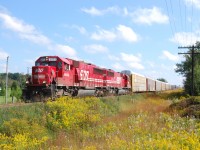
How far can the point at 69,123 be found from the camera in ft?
47.2

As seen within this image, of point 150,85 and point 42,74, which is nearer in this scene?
point 42,74

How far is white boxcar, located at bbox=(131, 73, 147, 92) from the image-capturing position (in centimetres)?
5647

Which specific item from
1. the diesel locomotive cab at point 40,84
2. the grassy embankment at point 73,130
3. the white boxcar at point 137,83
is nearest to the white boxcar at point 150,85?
the white boxcar at point 137,83

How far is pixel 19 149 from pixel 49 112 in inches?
233

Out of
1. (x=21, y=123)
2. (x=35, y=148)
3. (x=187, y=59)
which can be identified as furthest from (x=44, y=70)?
(x=187, y=59)

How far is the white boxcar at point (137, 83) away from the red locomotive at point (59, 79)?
810 inches

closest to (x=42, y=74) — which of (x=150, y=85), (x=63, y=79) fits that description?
(x=63, y=79)

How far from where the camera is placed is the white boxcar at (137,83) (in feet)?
185

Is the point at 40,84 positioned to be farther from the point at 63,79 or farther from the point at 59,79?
the point at 63,79

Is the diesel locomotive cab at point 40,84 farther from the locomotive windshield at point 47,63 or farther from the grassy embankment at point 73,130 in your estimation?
the grassy embankment at point 73,130

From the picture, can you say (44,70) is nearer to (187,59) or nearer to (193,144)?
(193,144)

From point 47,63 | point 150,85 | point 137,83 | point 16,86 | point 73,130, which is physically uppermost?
point 47,63

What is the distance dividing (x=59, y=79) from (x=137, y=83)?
35.4 metres

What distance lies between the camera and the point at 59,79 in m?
25.3
